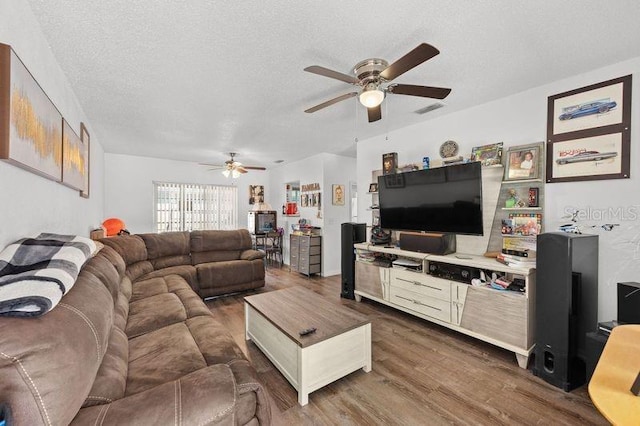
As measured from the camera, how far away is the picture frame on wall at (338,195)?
5.34m

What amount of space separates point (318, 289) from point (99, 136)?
13.8 feet

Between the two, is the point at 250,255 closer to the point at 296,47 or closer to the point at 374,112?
the point at 374,112

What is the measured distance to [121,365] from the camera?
127 cm

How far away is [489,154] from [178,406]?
127 inches

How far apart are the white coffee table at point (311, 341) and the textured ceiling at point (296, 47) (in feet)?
6.64

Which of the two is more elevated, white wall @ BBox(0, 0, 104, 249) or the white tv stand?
white wall @ BBox(0, 0, 104, 249)

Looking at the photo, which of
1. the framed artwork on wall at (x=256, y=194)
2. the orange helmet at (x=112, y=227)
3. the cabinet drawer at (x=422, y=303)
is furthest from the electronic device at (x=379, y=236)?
the framed artwork on wall at (x=256, y=194)

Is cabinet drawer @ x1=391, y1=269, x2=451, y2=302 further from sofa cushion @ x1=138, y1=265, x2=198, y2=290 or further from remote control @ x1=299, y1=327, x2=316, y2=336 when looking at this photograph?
sofa cushion @ x1=138, y1=265, x2=198, y2=290

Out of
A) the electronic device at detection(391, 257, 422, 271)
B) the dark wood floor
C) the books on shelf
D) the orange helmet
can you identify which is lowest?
the dark wood floor

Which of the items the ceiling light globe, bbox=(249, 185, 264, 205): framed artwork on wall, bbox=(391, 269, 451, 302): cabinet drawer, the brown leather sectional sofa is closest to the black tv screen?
bbox=(391, 269, 451, 302): cabinet drawer

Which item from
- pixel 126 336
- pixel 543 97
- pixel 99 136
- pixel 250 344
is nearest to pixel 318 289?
pixel 250 344

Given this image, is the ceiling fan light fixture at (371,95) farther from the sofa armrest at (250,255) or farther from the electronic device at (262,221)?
the electronic device at (262,221)

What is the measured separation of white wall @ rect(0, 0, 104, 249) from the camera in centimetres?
120

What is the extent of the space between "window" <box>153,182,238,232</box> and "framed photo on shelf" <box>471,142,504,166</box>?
17.9 feet
